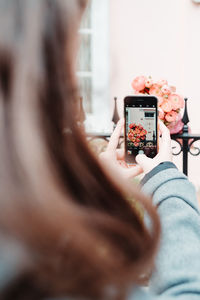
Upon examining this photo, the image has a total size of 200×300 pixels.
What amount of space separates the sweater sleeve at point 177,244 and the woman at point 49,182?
0.17m

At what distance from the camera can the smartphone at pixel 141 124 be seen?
4.21 feet

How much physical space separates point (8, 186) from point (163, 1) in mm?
2863

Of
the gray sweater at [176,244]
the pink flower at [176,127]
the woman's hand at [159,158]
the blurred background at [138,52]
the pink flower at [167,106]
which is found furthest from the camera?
the blurred background at [138,52]

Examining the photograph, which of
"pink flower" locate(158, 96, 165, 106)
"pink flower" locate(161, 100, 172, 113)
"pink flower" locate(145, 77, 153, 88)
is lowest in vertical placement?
"pink flower" locate(161, 100, 172, 113)

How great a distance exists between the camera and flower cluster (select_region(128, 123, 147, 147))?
129 centimetres

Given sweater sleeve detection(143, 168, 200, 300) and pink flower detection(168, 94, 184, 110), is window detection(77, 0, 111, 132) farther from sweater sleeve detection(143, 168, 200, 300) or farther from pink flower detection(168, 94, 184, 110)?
sweater sleeve detection(143, 168, 200, 300)

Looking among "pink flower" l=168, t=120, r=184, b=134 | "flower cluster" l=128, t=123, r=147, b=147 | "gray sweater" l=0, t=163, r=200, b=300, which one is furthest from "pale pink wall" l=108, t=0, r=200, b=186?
"gray sweater" l=0, t=163, r=200, b=300

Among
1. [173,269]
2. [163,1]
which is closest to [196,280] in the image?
[173,269]

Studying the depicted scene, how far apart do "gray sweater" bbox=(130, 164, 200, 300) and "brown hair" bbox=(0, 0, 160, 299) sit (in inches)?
6.1

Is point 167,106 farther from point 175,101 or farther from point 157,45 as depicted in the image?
point 157,45

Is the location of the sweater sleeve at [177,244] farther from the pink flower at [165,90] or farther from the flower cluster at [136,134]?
the pink flower at [165,90]

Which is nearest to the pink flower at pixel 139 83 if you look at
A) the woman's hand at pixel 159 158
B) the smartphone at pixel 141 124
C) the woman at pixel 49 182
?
the smartphone at pixel 141 124

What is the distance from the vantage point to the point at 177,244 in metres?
0.61

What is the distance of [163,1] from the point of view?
9.61 feet
